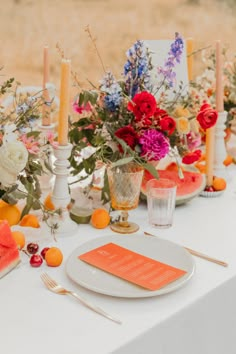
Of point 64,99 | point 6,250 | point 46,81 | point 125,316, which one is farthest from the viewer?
point 46,81

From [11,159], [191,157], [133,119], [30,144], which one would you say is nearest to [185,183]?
[191,157]

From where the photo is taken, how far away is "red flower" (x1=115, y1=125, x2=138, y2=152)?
1.45 meters

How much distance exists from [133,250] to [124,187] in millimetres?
186

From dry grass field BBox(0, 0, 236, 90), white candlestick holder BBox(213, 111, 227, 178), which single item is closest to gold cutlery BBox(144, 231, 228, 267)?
white candlestick holder BBox(213, 111, 227, 178)

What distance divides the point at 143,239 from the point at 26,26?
9.02 feet

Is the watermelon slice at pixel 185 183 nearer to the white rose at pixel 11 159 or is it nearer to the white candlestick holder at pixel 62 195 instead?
the white candlestick holder at pixel 62 195

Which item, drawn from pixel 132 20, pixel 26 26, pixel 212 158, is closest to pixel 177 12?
pixel 132 20

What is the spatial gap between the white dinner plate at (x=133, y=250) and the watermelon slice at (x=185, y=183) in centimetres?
27

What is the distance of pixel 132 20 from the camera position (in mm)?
4332

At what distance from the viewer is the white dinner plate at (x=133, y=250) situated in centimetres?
109

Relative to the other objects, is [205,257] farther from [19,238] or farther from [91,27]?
[91,27]

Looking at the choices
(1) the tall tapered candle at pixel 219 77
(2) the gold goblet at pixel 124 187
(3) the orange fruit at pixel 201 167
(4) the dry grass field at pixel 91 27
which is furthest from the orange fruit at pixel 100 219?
(4) the dry grass field at pixel 91 27

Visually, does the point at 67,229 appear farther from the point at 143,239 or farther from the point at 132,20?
the point at 132,20

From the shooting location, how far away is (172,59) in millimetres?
1536
